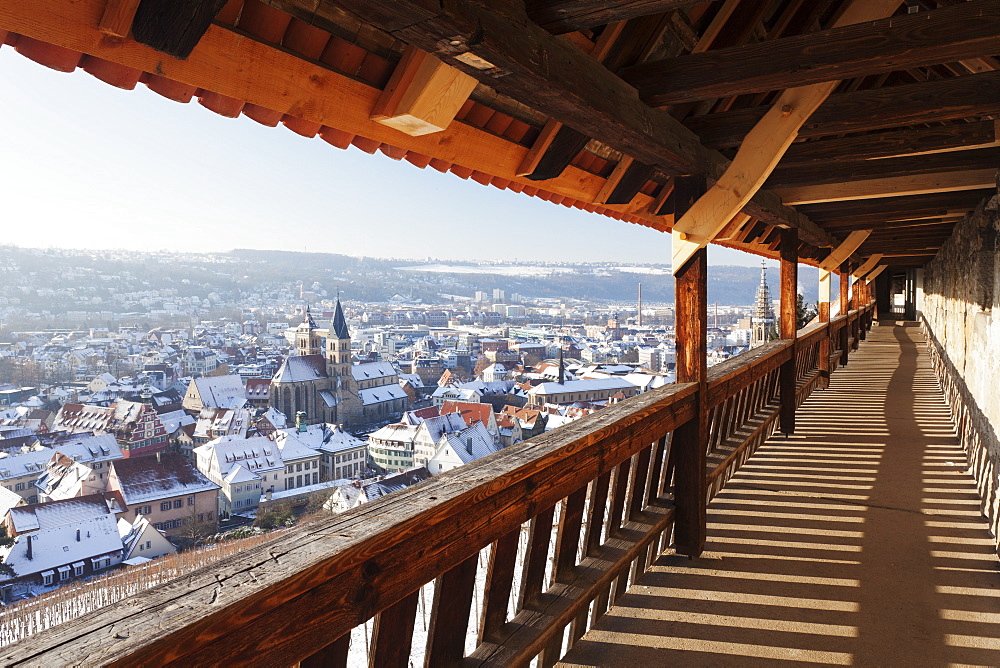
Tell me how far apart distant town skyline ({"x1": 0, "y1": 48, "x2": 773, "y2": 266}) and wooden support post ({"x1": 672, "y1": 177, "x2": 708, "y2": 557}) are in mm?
962

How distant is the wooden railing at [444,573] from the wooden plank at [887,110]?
128 cm

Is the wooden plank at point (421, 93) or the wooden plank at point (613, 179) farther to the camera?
the wooden plank at point (613, 179)

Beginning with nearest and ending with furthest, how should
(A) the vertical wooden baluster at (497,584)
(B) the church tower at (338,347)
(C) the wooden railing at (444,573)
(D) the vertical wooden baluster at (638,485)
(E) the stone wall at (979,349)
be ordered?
(C) the wooden railing at (444,573) < (A) the vertical wooden baluster at (497,584) < (D) the vertical wooden baluster at (638,485) < (E) the stone wall at (979,349) < (B) the church tower at (338,347)

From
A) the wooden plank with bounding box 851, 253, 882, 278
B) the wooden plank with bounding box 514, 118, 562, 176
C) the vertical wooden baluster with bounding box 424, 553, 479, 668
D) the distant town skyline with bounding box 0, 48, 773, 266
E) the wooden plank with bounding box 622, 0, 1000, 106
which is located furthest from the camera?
the wooden plank with bounding box 851, 253, 882, 278

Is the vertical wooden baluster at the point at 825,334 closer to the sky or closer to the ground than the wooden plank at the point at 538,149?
closer to the ground

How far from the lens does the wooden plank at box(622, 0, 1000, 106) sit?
180 centimetres

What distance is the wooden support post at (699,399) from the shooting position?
3.15 m

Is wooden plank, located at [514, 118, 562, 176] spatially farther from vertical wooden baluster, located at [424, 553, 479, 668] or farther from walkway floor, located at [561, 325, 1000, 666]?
walkway floor, located at [561, 325, 1000, 666]

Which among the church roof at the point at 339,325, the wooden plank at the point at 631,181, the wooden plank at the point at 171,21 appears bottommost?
the church roof at the point at 339,325

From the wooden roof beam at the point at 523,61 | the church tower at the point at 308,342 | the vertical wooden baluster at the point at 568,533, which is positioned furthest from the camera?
the church tower at the point at 308,342

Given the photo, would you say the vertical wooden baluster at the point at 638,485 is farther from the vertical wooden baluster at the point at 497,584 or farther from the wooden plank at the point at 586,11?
the wooden plank at the point at 586,11

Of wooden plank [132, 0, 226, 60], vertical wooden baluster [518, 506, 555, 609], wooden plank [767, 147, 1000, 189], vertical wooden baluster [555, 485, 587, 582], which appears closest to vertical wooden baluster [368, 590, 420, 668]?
vertical wooden baluster [518, 506, 555, 609]

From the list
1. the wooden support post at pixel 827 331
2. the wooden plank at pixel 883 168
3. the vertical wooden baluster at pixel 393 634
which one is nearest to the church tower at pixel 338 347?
the wooden support post at pixel 827 331

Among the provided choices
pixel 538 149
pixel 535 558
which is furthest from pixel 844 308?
pixel 535 558
